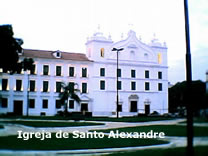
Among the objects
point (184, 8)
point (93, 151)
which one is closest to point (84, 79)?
point (93, 151)

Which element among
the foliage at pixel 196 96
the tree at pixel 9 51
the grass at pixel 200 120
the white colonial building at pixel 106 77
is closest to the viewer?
the grass at pixel 200 120

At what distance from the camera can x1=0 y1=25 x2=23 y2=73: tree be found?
8641 millimetres

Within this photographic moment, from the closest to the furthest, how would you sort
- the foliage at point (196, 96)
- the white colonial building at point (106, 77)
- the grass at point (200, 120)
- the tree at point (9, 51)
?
1. the grass at point (200, 120)
2. the foliage at point (196, 96)
3. the tree at point (9, 51)
4. the white colonial building at point (106, 77)

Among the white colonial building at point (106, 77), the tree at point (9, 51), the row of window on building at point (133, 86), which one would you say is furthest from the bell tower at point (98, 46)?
the tree at point (9, 51)

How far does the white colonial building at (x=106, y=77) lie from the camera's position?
1729 inches

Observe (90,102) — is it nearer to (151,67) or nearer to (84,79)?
(84,79)

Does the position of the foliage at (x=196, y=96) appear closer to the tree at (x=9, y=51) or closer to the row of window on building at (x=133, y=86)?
the tree at (x=9, y=51)

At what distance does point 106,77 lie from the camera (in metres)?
49.7

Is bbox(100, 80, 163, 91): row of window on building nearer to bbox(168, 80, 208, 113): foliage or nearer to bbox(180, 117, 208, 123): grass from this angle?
bbox(168, 80, 208, 113): foliage

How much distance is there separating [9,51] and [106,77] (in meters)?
40.8

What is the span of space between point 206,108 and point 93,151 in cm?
499

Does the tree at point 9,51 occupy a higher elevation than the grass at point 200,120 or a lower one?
higher

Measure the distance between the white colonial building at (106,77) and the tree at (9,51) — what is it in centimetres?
3176

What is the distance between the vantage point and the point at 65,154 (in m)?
8.14
